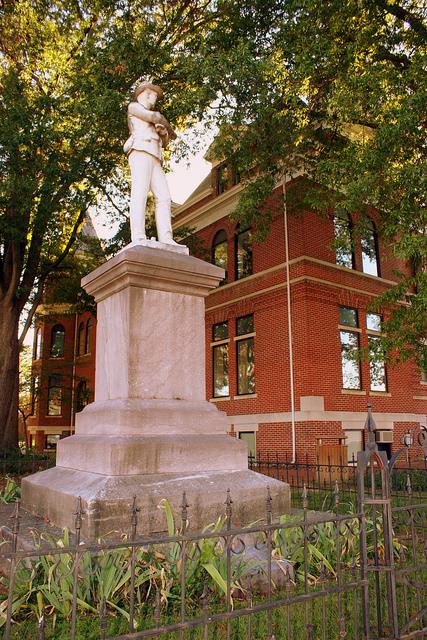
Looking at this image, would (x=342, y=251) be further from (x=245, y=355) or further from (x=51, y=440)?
(x=51, y=440)

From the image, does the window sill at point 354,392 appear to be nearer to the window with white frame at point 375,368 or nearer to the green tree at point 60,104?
the window with white frame at point 375,368

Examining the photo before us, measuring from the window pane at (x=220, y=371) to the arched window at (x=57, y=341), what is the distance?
18.3 m

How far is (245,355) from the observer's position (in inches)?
803

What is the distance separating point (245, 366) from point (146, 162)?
46.9 ft

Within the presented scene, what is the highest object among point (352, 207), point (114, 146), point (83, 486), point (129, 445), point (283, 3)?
point (283, 3)

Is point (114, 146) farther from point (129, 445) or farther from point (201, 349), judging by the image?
point (129, 445)

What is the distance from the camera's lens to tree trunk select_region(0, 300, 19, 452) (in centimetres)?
1595

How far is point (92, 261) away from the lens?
2144cm

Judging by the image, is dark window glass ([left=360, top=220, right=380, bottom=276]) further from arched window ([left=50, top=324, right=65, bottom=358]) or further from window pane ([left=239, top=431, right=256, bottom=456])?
arched window ([left=50, top=324, right=65, bottom=358])

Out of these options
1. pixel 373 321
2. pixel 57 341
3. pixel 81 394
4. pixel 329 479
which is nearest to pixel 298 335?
pixel 373 321

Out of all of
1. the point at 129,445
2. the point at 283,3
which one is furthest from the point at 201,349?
the point at 283,3

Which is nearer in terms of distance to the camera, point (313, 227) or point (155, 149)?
point (155, 149)

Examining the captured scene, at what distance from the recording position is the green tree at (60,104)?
13359 millimetres

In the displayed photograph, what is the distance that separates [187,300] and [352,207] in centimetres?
670
